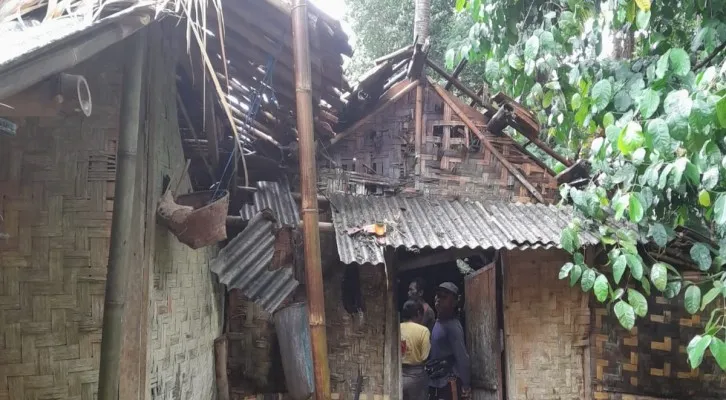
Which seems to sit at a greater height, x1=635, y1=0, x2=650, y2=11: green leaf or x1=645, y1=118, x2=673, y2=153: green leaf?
x1=635, y1=0, x2=650, y2=11: green leaf

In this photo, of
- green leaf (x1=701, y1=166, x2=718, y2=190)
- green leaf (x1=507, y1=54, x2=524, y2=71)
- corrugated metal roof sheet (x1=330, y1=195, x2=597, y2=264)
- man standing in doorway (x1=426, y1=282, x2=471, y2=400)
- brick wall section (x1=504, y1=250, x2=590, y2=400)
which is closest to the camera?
green leaf (x1=701, y1=166, x2=718, y2=190)

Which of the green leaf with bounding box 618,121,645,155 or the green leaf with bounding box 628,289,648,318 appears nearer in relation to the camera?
the green leaf with bounding box 618,121,645,155

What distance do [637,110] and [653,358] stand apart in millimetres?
3790

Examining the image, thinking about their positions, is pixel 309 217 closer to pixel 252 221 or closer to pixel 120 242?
pixel 252 221

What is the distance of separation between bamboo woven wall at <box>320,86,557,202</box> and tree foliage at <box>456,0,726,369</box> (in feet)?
5.34

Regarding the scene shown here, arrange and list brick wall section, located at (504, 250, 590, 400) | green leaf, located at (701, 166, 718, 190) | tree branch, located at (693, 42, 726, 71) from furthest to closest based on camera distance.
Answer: brick wall section, located at (504, 250, 590, 400) → tree branch, located at (693, 42, 726, 71) → green leaf, located at (701, 166, 718, 190)

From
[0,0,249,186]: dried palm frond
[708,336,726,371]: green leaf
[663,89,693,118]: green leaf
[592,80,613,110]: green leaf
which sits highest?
[0,0,249,186]: dried palm frond

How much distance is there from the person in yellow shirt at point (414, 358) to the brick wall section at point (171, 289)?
8.81ft

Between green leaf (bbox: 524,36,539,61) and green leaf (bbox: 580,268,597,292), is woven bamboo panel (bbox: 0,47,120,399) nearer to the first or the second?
green leaf (bbox: 524,36,539,61)

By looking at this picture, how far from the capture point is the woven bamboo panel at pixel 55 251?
2.45m

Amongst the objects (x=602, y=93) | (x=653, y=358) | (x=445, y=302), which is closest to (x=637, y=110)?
(x=602, y=93)

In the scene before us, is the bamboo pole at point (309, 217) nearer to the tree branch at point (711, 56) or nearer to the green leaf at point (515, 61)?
the green leaf at point (515, 61)

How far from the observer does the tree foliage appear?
2.43 m

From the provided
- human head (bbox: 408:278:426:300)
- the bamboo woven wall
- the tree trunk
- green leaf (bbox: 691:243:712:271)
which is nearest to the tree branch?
green leaf (bbox: 691:243:712:271)
